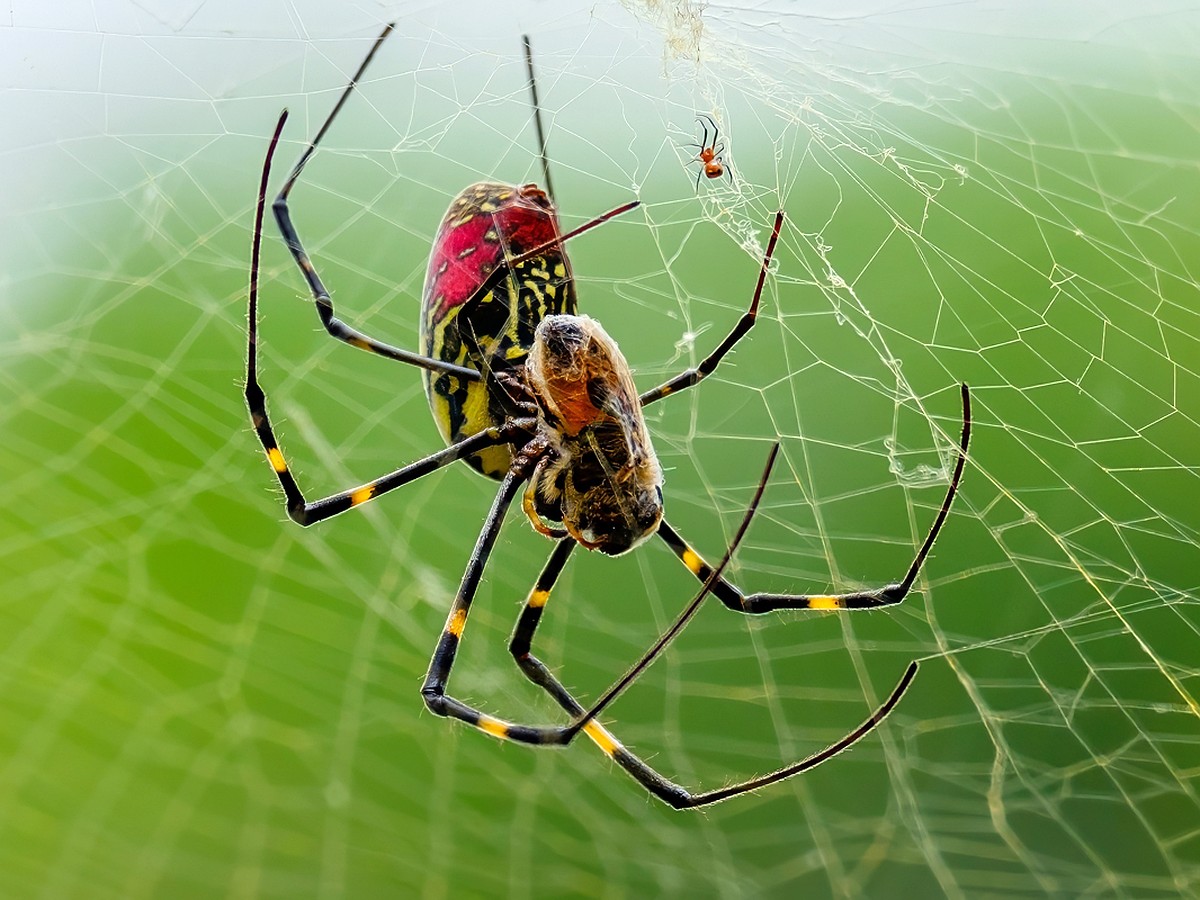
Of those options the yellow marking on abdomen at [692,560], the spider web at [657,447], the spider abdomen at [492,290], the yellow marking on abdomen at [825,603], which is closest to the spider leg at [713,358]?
the spider web at [657,447]

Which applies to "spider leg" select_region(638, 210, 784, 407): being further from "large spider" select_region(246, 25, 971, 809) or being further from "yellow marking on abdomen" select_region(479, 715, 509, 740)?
"yellow marking on abdomen" select_region(479, 715, 509, 740)

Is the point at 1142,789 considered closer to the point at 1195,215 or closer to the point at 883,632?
the point at 883,632

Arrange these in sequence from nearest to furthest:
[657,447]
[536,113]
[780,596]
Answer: [536,113], [780,596], [657,447]

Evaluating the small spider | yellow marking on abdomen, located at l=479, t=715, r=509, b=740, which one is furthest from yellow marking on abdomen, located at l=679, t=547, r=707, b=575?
the small spider

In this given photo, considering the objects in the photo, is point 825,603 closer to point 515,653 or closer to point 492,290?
point 515,653

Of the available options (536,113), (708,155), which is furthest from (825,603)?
(536,113)

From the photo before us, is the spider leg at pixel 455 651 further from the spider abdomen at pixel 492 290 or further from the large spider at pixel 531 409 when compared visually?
the spider abdomen at pixel 492 290

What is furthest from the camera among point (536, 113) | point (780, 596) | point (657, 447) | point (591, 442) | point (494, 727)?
point (657, 447)
